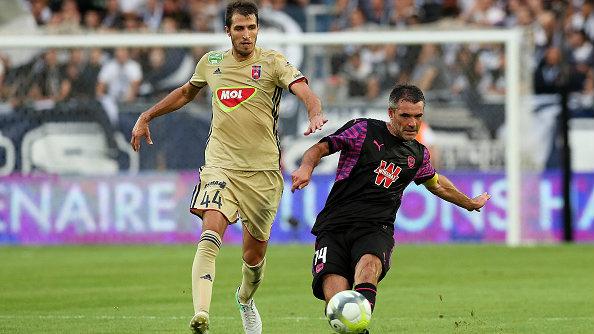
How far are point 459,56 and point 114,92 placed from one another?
5647 millimetres

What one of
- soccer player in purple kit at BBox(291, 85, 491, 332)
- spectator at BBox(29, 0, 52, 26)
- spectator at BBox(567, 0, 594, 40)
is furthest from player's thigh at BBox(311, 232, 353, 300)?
spectator at BBox(29, 0, 52, 26)

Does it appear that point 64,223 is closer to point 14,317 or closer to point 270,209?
point 14,317

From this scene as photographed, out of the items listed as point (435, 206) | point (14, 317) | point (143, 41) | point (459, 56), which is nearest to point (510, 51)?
point (459, 56)

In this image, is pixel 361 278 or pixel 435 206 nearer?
pixel 361 278

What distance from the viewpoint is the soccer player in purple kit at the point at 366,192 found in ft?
27.6

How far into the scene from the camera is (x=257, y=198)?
30.9 feet

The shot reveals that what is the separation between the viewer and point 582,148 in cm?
2022

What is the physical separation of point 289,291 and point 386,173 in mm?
5013

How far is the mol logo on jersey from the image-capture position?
368 inches

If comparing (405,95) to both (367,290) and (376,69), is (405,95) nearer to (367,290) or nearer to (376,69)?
(367,290)

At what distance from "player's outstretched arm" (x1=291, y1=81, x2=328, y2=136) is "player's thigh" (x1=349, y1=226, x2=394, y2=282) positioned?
0.78 metres

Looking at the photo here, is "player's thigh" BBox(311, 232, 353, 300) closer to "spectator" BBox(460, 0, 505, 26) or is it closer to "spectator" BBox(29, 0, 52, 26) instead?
"spectator" BBox(460, 0, 505, 26)

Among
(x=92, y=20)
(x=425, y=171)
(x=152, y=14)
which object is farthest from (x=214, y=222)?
(x=152, y=14)

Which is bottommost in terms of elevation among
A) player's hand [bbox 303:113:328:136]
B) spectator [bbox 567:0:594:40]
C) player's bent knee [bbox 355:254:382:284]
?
player's bent knee [bbox 355:254:382:284]
